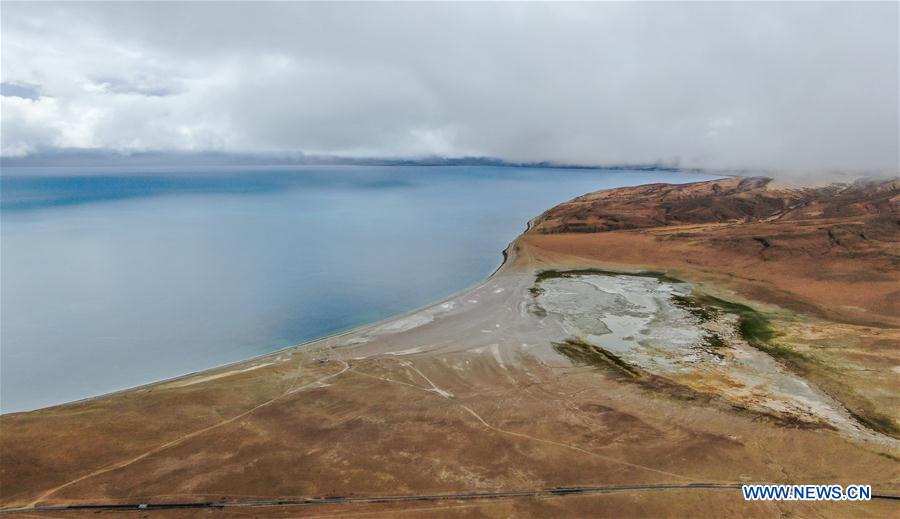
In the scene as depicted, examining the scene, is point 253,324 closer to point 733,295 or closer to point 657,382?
point 657,382

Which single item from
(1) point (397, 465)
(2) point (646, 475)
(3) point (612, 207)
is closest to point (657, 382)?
(2) point (646, 475)

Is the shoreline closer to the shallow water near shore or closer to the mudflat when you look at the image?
the mudflat

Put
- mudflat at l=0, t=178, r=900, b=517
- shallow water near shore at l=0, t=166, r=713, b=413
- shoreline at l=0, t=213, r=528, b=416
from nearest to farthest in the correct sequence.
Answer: mudflat at l=0, t=178, r=900, b=517
shoreline at l=0, t=213, r=528, b=416
shallow water near shore at l=0, t=166, r=713, b=413

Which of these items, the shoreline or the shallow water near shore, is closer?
the shoreline

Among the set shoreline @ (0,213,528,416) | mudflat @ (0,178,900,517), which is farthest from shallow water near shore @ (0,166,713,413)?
mudflat @ (0,178,900,517)

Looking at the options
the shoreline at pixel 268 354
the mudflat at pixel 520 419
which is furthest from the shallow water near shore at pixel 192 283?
the mudflat at pixel 520 419

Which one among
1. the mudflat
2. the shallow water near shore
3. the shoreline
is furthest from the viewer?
the shallow water near shore
